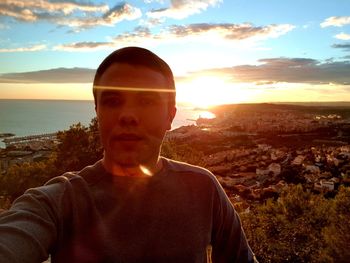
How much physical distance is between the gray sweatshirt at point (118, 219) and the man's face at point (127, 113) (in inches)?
3.5

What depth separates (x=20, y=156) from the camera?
68000mm

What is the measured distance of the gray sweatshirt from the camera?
3.43 ft

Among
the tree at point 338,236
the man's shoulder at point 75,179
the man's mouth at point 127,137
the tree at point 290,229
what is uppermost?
the man's mouth at point 127,137

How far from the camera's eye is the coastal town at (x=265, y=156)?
32.5m

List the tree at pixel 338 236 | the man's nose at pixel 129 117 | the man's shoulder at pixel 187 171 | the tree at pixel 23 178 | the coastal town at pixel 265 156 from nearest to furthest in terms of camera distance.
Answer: the man's nose at pixel 129 117 → the man's shoulder at pixel 187 171 → the tree at pixel 338 236 → the tree at pixel 23 178 → the coastal town at pixel 265 156

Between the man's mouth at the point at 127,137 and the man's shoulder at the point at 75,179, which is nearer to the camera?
the man's shoulder at the point at 75,179

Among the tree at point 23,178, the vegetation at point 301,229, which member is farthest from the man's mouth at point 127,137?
the tree at point 23,178

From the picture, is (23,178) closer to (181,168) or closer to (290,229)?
(290,229)

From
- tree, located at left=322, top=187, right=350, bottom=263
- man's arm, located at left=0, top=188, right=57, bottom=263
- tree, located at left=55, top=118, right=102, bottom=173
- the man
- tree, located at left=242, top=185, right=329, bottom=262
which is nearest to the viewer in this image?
man's arm, located at left=0, top=188, right=57, bottom=263

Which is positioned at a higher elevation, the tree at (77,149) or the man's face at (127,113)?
the man's face at (127,113)

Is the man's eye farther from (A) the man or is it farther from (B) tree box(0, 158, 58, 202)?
(B) tree box(0, 158, 58, 202)

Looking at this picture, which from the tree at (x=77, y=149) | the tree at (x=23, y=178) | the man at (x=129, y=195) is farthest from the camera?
the tree at (x=77, y=149)

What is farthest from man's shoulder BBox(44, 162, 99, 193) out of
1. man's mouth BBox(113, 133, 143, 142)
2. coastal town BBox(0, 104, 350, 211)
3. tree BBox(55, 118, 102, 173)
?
tree BBox(55, 118, 102, 173)

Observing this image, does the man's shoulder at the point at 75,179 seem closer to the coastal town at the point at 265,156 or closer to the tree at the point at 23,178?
the coastal town at the point at 265,156
